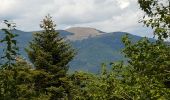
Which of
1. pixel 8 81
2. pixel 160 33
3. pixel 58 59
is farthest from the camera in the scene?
pixel 58 59

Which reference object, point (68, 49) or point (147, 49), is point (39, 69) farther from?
point (147, 49)

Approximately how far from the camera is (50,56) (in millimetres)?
52156

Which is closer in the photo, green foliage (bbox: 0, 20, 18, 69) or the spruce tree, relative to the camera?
green foliage (bbox: 0, 20, 18, 69)

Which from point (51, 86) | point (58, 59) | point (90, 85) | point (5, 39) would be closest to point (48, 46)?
point (58, 59)

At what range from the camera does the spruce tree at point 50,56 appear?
51.4 meters

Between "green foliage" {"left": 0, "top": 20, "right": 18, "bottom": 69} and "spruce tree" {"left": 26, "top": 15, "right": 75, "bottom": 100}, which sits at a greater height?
"green foliage" {"left": 0, "top": 20, "right": 18, "bottom": 69}

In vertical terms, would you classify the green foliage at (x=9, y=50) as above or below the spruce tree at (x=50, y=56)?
above

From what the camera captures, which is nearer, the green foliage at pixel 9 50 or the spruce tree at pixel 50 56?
the green foliage at pixel 9 50

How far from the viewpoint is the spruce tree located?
51375mm

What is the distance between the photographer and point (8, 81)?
1051 cm

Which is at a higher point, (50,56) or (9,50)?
(9,50)

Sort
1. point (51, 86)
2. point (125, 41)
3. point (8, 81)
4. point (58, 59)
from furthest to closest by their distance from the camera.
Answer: point (58, 59)
point (51, 86)
point (125, 41)
point (8, 81)

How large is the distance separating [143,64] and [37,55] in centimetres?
3444

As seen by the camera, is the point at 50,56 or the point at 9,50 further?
the point at 50,56
